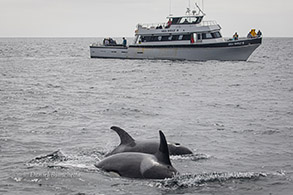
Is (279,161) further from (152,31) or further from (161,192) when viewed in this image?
(152,31)

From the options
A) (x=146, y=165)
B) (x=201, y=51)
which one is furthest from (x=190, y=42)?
(x=146, y=165)

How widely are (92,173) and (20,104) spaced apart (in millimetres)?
14349

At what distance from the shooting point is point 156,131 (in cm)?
1688

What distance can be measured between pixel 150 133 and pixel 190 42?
3915cm

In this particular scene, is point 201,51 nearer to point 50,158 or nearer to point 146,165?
point 50,158

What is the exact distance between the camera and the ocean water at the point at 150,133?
405 inches

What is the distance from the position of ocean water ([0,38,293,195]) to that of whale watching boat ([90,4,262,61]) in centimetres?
1971

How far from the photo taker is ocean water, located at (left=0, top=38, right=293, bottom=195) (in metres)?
10.3

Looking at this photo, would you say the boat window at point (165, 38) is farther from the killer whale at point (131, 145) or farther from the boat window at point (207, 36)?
the killer whale at point (131, 145)

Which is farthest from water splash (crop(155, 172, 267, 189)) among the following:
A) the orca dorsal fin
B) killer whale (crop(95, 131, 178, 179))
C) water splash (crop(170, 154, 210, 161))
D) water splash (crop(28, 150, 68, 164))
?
water splash (crop(28, 150, 68, 164))

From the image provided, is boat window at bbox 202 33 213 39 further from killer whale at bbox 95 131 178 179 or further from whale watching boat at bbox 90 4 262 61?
killer whale at bbox 95 131 178 179

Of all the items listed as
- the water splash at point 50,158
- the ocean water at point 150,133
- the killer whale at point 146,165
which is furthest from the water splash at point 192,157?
the water splash at point 50,158

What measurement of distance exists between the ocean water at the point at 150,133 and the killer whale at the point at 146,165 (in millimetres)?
156

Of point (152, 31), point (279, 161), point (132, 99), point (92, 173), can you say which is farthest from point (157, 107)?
point (152, 31)
